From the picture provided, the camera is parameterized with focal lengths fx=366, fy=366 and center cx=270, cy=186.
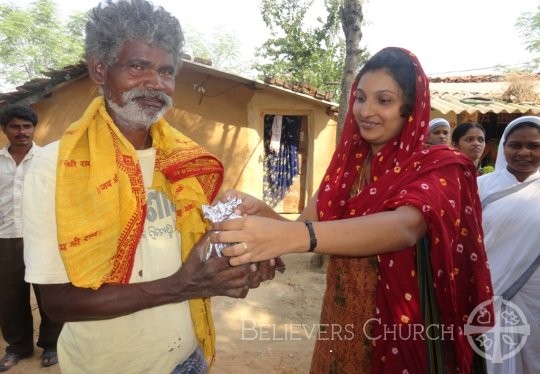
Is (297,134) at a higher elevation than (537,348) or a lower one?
higher

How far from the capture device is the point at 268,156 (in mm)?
9602

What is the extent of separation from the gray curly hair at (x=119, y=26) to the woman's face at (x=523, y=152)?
2.83 meters

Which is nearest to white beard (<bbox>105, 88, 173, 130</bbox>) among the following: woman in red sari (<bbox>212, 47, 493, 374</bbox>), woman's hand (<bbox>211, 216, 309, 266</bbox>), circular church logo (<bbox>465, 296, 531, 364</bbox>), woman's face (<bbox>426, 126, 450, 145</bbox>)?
woman in red sari (<bbox>212, 47, 493, 374</bbox>)

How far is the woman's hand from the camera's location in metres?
1.12

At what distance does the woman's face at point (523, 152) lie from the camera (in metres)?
2.92

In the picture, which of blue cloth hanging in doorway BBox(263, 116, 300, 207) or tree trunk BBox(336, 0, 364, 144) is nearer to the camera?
tree trunk BBox(336, 0, 364, 144)

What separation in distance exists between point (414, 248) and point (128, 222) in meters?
1.18

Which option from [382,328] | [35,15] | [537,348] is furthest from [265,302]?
[35,15]

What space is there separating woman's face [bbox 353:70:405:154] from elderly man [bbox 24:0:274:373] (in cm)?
80

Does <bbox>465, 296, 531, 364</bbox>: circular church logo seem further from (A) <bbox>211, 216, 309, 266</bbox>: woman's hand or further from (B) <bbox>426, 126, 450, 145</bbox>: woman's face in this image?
(B) <bbox>426, 126, 450, 145</bbox>: woman's face

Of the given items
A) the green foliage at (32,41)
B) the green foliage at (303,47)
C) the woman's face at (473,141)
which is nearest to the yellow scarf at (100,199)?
the woman's face at (473,141)

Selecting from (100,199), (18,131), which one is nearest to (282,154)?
(18,131)

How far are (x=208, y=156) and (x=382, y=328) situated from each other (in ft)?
3.84

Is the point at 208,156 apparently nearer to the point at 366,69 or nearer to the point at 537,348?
the point at 366,69
